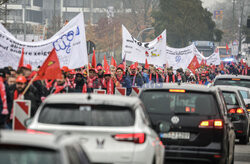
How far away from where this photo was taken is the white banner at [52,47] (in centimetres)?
1581

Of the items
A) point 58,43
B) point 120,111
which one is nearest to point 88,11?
point 58,43

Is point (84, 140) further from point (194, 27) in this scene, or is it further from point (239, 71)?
point (194, 27)

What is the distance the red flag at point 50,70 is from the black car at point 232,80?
8.78m

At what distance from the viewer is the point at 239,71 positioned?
46.5 metres

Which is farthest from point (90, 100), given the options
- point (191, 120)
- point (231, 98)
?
point (231, 98)

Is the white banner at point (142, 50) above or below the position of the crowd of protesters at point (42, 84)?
above

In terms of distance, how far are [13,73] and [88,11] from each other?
466 ft

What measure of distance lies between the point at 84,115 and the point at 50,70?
5.05 metres

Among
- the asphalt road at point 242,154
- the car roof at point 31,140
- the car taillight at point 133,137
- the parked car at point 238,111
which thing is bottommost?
the asphalt road at point 242,154

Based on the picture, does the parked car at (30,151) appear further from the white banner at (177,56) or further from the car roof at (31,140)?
the white banner at (177,56)

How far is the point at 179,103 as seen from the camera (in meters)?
10.1

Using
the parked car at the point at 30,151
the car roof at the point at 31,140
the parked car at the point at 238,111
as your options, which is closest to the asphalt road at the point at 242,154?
the parked car at the point at 238,111

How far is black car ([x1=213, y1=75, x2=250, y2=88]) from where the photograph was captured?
20312 mm

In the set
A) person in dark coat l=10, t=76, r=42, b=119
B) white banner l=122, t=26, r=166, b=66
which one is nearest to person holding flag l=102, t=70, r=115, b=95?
person in dark coat l=10, t=76, r=42, b=119
